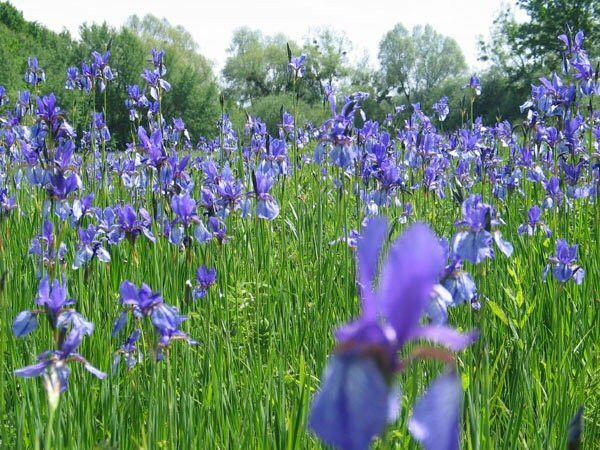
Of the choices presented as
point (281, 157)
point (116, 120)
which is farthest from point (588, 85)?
point (116, 120)

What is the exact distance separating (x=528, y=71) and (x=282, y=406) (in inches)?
1191

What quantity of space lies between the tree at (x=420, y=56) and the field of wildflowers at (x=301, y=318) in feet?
205

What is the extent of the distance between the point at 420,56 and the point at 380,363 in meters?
70.8

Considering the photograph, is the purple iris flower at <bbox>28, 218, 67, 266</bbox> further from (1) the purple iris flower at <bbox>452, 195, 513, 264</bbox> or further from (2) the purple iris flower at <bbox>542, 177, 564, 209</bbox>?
(2) the purple iris flower at <bbox>542, 177, 564, 209</bbox>

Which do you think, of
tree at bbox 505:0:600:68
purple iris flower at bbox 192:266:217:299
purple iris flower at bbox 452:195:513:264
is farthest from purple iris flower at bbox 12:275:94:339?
tree at bbox 505:0:600:68

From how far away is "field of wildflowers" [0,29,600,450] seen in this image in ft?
1.57

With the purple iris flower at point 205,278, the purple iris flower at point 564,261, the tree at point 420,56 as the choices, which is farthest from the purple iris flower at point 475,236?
the tree at point 420,56

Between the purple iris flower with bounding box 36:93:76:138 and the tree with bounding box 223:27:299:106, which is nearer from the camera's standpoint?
the purple iris flower with bounding box 36:93:76:138

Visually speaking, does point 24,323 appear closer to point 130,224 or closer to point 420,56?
point 130,224

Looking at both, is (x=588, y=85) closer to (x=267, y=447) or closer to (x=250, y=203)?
(x=250, y=203)

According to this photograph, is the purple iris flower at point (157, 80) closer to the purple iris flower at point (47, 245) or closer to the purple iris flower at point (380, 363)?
the purple iris flower at point (47, 245)

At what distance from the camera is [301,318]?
289 centimetres

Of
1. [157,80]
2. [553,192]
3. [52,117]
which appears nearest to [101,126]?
[157,80]

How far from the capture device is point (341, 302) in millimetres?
3014
